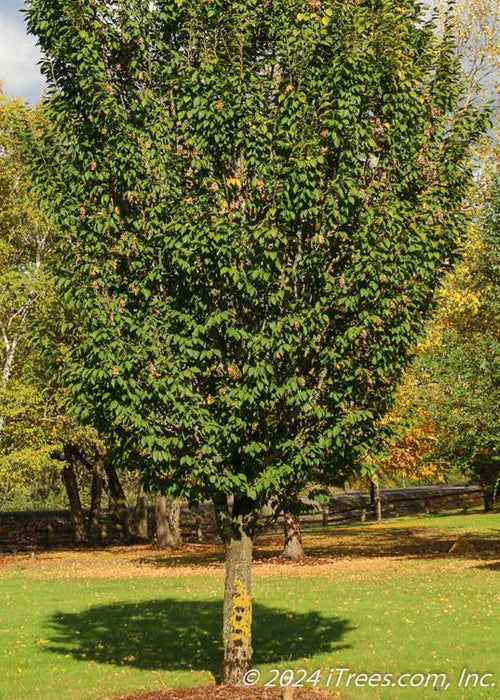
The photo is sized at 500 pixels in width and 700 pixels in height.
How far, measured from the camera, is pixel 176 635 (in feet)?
56.4

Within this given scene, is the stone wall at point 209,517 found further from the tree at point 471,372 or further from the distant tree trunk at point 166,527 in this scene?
the tree at point 471,372

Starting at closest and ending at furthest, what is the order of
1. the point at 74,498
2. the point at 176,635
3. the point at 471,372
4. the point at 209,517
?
the point at 176,635, the point at 471,372, the point at 74,498, the point at 209,517

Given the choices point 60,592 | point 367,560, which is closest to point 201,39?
point 60,592

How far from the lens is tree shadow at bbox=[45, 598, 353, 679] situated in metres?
14.9

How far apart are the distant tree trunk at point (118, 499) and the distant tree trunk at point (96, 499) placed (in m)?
0.67

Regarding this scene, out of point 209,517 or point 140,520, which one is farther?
point 209,517

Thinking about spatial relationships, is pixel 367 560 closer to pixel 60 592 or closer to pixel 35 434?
pixel 60 592

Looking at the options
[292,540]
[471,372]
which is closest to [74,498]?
[292,540]

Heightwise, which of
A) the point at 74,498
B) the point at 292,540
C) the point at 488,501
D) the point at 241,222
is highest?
the point at 241,222

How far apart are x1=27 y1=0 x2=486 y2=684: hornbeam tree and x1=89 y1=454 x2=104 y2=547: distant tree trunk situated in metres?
32.7

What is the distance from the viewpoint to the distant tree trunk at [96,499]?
43.4 meters

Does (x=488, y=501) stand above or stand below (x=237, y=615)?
below

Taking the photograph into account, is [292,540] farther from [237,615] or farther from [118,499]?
[237,615]

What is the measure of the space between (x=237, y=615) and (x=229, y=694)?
1.06 metres
